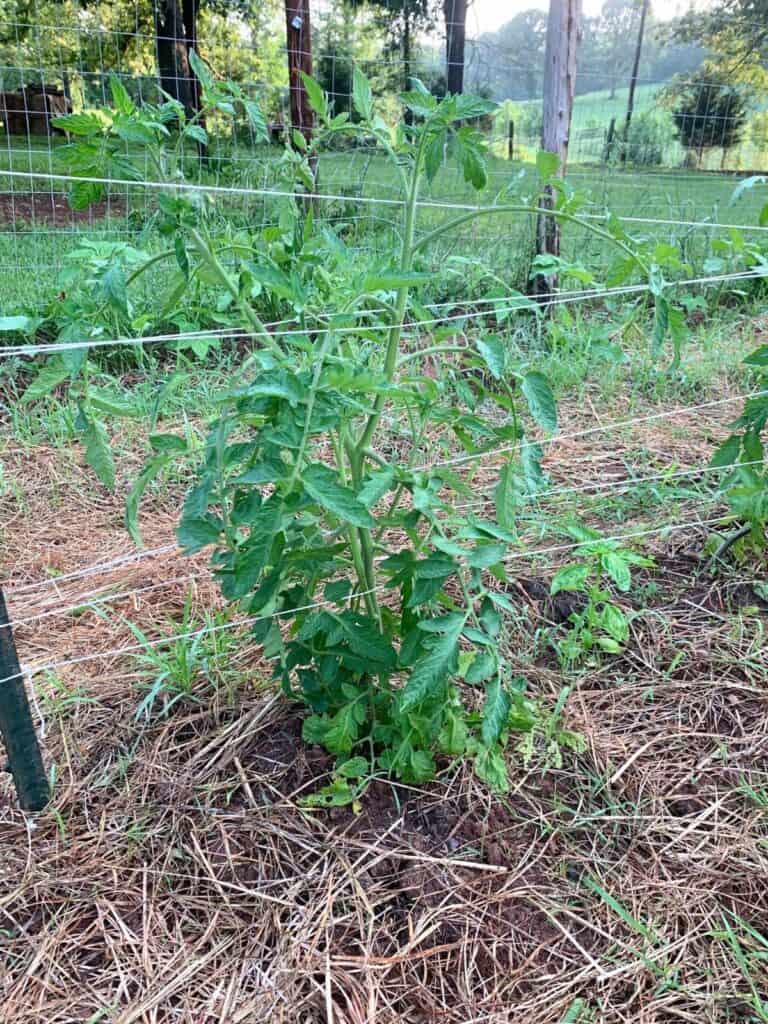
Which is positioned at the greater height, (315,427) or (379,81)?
(379,81)

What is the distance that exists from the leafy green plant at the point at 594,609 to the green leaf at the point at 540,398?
0.60 m

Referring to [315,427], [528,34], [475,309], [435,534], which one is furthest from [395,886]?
[528,34]

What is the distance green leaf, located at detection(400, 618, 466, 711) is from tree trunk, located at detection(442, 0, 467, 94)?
472 cm

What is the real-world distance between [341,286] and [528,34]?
16.9 ft

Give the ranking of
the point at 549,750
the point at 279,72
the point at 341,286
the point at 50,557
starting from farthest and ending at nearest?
the point at 279,72 < the point at 50,557 < the point at 549,750 < the point at 341,286

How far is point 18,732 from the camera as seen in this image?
4.00 ft

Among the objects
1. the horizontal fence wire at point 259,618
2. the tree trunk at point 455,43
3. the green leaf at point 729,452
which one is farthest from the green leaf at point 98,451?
the tree trunk at point 455,43

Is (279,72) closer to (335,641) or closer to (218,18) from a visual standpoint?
(218,18)

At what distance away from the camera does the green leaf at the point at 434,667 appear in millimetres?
1028

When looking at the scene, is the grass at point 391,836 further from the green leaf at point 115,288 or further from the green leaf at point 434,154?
the green leaf at point 434,154

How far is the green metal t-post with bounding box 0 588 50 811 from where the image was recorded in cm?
115

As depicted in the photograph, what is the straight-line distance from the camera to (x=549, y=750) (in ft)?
4.69

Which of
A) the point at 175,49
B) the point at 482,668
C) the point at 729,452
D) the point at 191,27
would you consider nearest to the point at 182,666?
the point at 482,668

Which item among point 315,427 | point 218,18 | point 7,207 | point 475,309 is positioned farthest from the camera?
point 7,207
